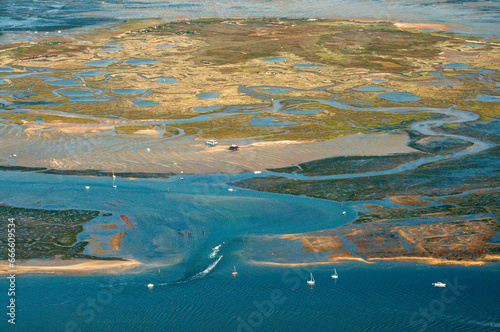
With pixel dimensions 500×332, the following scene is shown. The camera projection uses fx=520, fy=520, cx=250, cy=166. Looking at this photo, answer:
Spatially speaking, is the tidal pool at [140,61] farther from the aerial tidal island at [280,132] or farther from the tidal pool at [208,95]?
the tidal pool at [208,95]

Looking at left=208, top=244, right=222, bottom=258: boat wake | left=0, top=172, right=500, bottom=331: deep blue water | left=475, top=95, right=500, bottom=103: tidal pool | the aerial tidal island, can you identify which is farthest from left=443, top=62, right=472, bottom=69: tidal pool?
left=208, top=244, right=222, bottom=258: boat wake

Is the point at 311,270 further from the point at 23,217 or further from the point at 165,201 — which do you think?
the point at 23,217

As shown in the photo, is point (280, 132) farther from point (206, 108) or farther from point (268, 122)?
point (206, 108)

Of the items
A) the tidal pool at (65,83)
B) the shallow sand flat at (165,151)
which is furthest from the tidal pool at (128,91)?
the shallow sand flat at (165,151)

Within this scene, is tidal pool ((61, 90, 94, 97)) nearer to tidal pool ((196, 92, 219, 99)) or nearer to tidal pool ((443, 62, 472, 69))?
tidal pool ((196, 92, 219, 99))

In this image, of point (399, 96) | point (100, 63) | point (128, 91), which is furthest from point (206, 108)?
point (100, 63)
